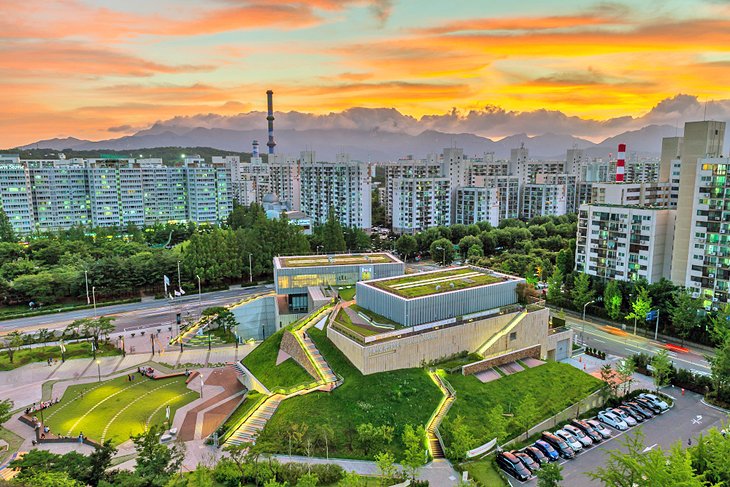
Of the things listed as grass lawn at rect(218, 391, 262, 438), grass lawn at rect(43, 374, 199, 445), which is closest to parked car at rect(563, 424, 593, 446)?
grass lawn at rect(218, 391, 262, 438)

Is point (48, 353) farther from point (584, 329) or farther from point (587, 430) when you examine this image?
point (584, 329)

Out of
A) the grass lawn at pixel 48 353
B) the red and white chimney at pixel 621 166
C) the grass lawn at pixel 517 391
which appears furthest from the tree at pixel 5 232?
the red and white chimney at pixel 621 166

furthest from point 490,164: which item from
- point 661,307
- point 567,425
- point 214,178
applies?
point 567,425

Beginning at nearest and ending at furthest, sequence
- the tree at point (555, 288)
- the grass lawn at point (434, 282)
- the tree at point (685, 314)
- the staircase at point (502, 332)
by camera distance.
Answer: the staircase at point (502, 332) → the grass lawn at point (434, 282) → the tree at point (685, 314) → the tree at point (555, 288)

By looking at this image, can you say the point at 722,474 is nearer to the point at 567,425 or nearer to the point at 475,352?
the point at 567,425

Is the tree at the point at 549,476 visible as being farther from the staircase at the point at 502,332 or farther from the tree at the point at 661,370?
the tree at the point at 661,370

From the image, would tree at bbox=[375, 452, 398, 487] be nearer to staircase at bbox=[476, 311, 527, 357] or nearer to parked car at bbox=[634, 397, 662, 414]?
staircase at bbox=[476, 311, 527, 357]

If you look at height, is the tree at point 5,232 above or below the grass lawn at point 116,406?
above
